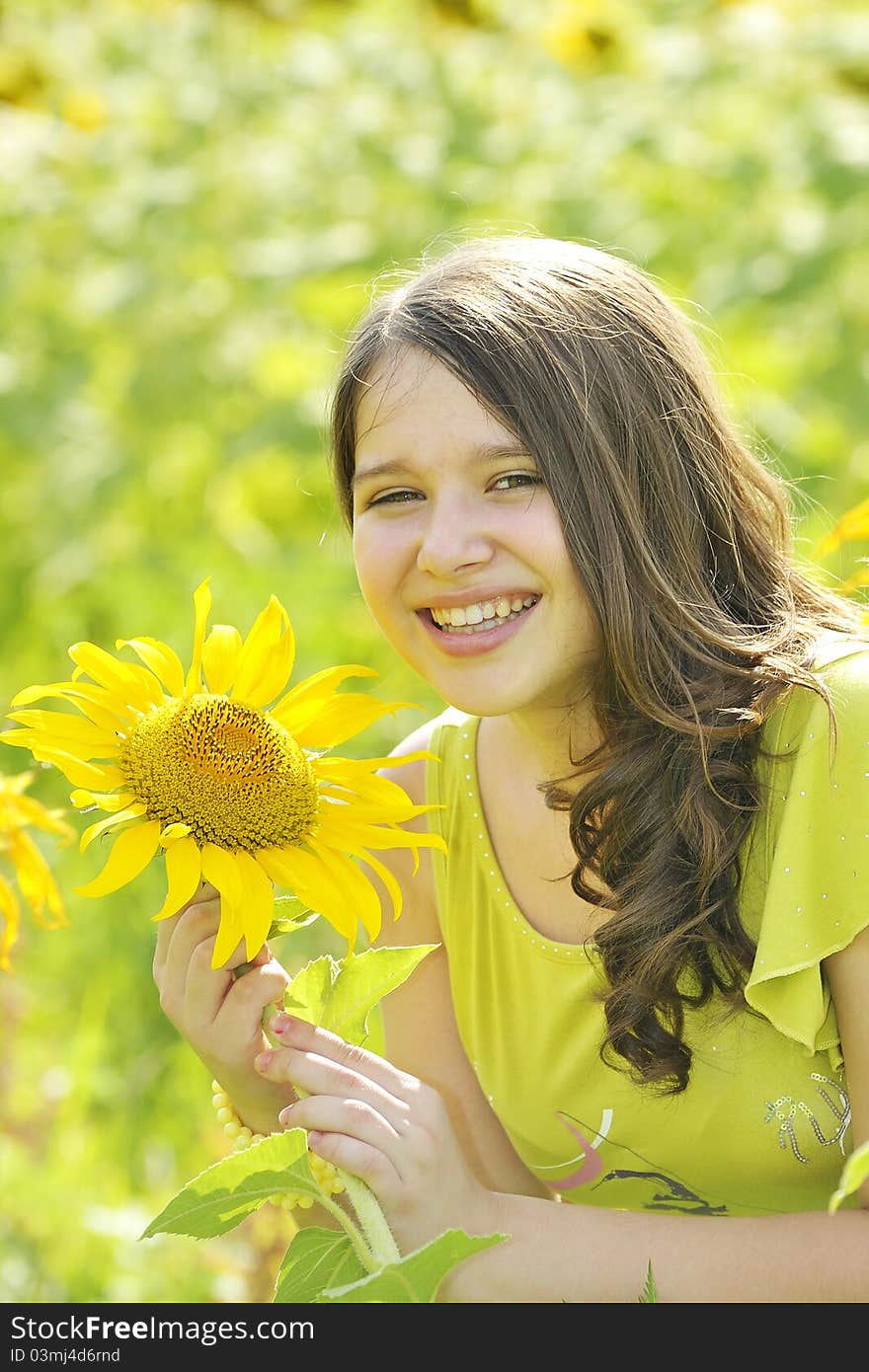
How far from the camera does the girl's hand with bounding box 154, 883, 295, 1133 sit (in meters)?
1.16

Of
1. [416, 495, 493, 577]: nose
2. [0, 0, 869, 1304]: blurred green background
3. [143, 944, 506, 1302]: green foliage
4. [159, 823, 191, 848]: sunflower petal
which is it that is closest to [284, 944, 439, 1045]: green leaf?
[143, 944, 506, 1302]: green foliage

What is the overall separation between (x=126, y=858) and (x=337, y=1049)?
0.22 meters

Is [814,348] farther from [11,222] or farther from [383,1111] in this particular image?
[383,1111]

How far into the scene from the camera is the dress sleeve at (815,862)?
1306 mm

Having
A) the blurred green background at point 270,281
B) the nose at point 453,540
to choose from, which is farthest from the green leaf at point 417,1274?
the blurred green background at point 270,281

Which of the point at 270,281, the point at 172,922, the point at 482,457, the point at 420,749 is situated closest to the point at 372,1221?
the point at 172,922

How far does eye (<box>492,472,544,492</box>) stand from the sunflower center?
0.35 metres

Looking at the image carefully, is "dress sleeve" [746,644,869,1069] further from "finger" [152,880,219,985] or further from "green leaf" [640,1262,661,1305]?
"finger" [152,880,219,985]

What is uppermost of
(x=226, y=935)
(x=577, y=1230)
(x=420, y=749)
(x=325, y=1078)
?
(x=226, y=935)

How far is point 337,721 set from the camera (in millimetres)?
1168

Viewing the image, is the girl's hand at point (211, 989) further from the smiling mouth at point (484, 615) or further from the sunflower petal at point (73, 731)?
the smiling mouth at point (484, 615)

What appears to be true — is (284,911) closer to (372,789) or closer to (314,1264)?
(372,789)
